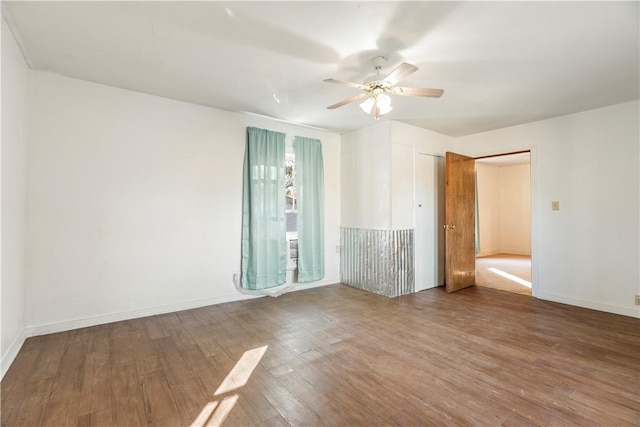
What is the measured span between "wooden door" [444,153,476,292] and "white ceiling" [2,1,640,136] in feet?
4.15

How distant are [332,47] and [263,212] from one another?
2337mm

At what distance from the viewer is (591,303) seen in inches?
145

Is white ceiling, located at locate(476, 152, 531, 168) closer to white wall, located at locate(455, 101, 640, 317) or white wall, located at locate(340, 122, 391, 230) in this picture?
white wall, located at locate(455, 101, 640, 317)

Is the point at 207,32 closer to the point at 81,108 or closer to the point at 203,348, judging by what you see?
the point at 81,108

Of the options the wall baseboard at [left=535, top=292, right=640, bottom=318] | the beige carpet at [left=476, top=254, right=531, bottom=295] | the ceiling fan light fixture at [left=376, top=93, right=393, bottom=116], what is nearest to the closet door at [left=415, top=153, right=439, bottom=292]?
the beige carpet at [left=476, top=254, right=531, bottom=295]

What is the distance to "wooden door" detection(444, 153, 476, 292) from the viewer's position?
4.43m

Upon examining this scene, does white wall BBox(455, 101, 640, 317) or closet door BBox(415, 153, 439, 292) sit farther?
closet door BBox(415, 153, 439, 292)

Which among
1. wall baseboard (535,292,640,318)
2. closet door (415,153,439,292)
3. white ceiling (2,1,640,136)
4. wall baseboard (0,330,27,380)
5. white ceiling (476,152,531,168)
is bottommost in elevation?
wall baseboard (535,292,640,318)

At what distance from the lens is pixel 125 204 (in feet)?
10.6

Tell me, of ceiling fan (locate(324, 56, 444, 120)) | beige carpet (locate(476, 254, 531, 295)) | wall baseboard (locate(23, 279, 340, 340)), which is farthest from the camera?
beige carpet (locate(476, 254, 531, 295))

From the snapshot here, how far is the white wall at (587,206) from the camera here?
345 centimetres

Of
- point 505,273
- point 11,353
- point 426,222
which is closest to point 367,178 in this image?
point 426,222

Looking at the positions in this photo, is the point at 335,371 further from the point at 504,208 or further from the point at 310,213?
the point at 504,208

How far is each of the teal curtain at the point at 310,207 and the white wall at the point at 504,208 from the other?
Result: 5327 mm
